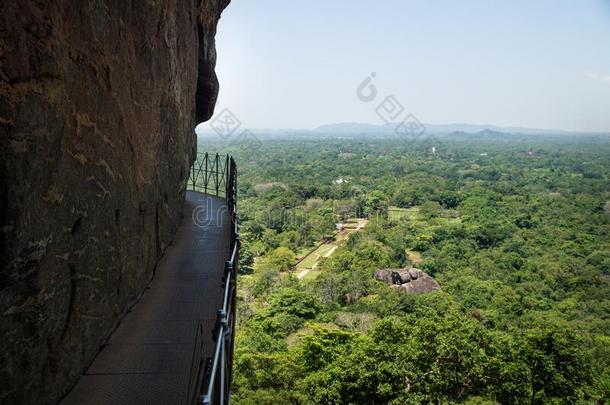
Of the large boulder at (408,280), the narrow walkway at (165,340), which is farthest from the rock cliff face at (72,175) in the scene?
the large boulder at (408,280)

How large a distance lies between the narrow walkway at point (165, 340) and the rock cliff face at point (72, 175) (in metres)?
0.16

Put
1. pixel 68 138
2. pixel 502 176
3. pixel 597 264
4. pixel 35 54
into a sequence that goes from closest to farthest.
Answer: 1. pixel 35 54
2. pixel 68 138
3. pixel 597 264
4. pixel 502 176

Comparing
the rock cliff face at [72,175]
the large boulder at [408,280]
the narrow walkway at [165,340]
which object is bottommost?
the large boulder at [408,280]

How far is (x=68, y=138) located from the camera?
312cm

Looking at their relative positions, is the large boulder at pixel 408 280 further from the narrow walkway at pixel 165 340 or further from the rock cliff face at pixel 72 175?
the rock cliff face at pixel 72 175

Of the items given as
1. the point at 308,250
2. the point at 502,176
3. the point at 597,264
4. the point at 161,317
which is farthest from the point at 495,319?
the point at 502,176

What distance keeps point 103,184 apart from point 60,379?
1.50 meters

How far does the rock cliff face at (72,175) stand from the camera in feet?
8.13

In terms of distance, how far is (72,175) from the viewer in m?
3.19

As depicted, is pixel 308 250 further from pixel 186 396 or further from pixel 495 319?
pixel 186 396

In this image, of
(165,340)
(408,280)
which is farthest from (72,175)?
(408,280)

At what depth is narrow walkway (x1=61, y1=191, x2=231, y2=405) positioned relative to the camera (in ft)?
10.8

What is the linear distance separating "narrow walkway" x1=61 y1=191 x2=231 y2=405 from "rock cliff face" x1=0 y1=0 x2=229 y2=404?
16 cm

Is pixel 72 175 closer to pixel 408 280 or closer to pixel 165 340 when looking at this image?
pixel 165 340
